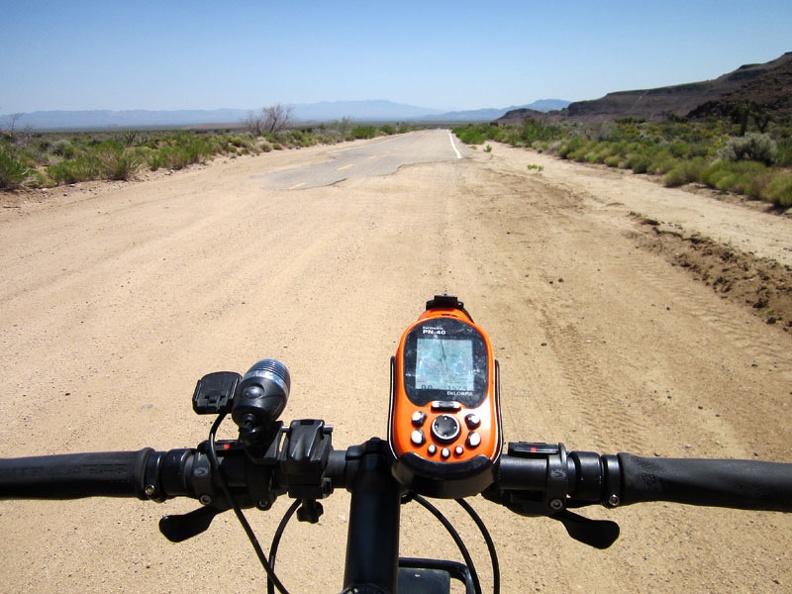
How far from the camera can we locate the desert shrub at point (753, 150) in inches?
570

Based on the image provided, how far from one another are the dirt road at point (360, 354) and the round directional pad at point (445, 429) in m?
1.89

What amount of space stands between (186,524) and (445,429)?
593 millimetres

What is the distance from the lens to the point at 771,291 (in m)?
5.66

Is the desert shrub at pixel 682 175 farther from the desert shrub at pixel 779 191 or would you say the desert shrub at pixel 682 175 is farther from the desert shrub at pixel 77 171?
the desert shrub at pixel 77 171

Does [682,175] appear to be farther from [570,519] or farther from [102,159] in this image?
[102,159]

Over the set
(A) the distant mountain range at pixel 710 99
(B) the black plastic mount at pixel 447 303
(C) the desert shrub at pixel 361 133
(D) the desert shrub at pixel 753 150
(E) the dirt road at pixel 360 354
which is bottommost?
(E) the dirt road at pixel 360 354

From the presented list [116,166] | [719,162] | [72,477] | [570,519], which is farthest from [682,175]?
[72,477]

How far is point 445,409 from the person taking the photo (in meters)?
0.90

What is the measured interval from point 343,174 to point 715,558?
44.1 feet

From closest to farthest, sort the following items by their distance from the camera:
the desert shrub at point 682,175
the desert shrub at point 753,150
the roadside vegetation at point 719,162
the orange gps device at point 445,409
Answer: the orange gps device at point 445,409 → the roadside vegetation at point 719,162 → the desert shrub at point 682,175 → the desert shrub at point 753,150

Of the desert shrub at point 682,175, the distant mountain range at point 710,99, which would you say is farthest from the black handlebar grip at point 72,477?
the distant mountain range at point 710,99

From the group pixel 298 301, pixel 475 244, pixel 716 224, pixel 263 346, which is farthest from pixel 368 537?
pixel 716 224

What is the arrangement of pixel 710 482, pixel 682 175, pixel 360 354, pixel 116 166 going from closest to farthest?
pixel 710 482 → pixel 360 354 → pixel 116 166 → pixel 682 175

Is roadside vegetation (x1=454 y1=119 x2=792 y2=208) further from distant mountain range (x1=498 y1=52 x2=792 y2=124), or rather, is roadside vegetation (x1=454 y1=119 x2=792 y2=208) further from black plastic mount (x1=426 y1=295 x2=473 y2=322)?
distant mountain range (x1=498 y1=52 x2=792 y2=124)
